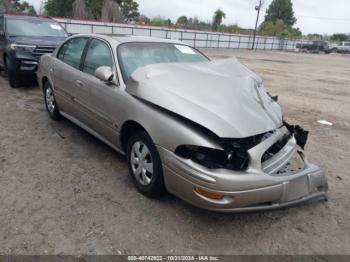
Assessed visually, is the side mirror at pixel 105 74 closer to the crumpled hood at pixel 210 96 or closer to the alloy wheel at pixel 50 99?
the crumpled hood at pixel 210 96

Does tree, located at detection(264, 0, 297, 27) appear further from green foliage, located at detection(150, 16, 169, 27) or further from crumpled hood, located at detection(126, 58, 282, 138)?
crumpled hood, located at detection(126, 58, 282, 138)

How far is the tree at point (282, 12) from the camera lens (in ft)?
273

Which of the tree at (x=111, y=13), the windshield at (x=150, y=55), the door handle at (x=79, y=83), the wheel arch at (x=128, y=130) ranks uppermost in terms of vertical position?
the tree at (x=111, y=13)

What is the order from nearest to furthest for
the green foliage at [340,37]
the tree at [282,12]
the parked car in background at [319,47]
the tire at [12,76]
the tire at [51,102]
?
the tire at [51,102] < the tire at [12,76] < the parked car in background at [319,47] < the green foliage at [340,37] < the tree at [282,12]

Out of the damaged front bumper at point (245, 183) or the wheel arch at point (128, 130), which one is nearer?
the damaged front bumper at point (245, 183)

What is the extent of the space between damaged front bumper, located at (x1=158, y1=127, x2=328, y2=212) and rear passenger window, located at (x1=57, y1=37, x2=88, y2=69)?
2454mm

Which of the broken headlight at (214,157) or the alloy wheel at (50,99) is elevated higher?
the broken headlight at (214,157)

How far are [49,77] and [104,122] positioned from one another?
2066 millimetres

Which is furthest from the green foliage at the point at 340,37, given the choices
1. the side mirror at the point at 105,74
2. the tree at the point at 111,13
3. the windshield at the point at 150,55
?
the side mirror at the point at 105,74

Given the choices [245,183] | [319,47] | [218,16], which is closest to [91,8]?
[218,16]

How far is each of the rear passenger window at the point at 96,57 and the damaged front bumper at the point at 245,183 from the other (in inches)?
65.0

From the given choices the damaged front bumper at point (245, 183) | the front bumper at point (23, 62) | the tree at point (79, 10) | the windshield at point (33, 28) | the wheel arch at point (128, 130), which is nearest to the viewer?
the damaged front bumper at point (245, 183)

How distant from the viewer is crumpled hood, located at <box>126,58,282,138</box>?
9.41 ft

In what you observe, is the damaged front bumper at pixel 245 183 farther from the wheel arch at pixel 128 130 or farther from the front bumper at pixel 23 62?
the front bumper at pixel 23 62
